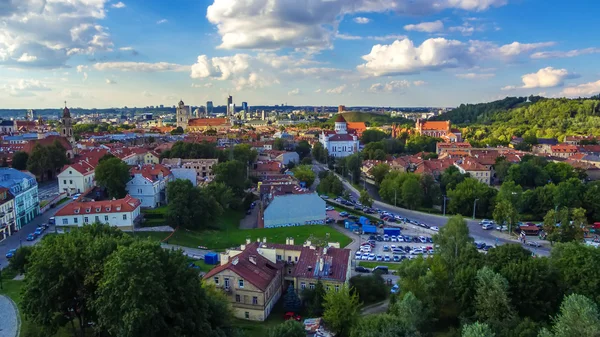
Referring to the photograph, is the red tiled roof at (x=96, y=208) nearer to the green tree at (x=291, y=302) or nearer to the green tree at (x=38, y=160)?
the green tree at (x=291, y=302)

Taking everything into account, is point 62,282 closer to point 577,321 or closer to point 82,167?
point 577,321

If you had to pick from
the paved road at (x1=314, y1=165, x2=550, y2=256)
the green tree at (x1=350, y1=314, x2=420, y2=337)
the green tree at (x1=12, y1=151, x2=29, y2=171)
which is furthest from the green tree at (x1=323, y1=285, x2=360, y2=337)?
the green tree at (x1=12, y1=151, x2=29, y2=171)

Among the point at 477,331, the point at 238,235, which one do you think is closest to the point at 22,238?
the point at 238,235

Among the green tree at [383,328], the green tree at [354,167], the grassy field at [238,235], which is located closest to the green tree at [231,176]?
the grassy field at [238,235]

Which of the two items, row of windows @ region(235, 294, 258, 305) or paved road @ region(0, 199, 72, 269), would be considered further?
paved road @ region(0, 199, 72, 269)

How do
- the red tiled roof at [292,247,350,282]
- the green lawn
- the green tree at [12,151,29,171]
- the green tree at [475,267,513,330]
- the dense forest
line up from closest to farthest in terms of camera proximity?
the green lawn, the green tree at [475,267,513,330], the red tiled roof at [292,247,350,282], the green tree at [12,151,29,171], the dense forest

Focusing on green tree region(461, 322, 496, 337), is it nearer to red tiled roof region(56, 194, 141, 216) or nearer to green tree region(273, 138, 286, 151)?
red tiled roof region(56, 194, 141, 216)
